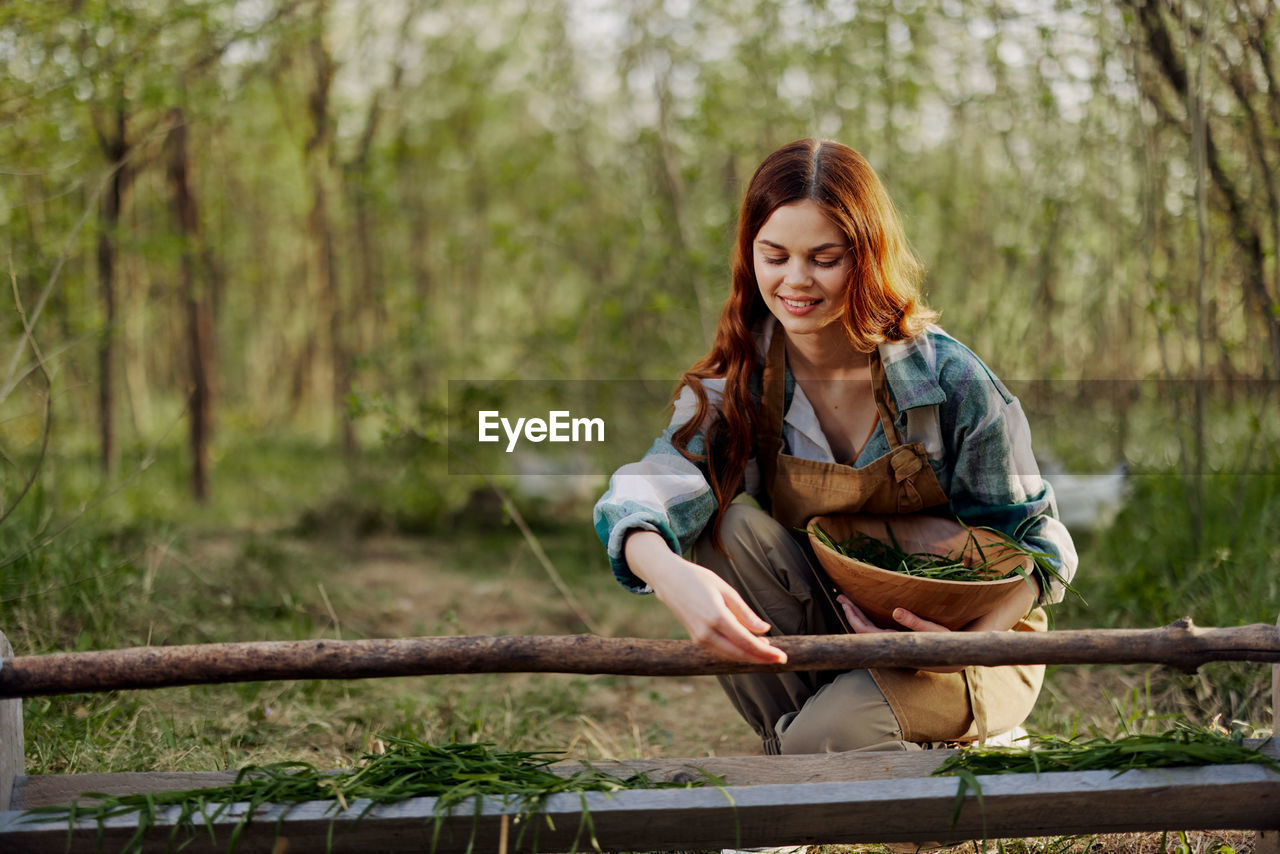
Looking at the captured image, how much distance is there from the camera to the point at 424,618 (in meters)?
4.36

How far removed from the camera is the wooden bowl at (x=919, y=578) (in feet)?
6.32

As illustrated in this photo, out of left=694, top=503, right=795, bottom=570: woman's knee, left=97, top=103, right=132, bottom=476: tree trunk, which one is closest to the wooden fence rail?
left=694, top=503, right=795, bottom=570: woman's knee

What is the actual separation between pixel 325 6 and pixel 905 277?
4441 millimetres

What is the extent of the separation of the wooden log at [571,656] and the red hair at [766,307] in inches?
22.1

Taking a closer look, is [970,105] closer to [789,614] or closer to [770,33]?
[770,33]

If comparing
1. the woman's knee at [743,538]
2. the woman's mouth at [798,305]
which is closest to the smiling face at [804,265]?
the woman's mouth at [798,305]

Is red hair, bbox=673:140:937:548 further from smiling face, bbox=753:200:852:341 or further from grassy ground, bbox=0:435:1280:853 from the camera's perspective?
grassy ground, bbox=0:435:1280:853

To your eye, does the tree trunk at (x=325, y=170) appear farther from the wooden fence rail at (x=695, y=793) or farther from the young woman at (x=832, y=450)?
the wooden fence rail at (x=695, y=793)

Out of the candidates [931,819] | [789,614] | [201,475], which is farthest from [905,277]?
[201,475]

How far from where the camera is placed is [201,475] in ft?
21.4

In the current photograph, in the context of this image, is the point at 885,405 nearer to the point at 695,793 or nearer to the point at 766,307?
the point at 766,307

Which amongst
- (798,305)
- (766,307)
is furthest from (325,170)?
(798,305)

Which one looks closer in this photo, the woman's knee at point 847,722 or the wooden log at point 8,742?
the wooden log at point 8,742

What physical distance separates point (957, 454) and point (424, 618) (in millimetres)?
2827
